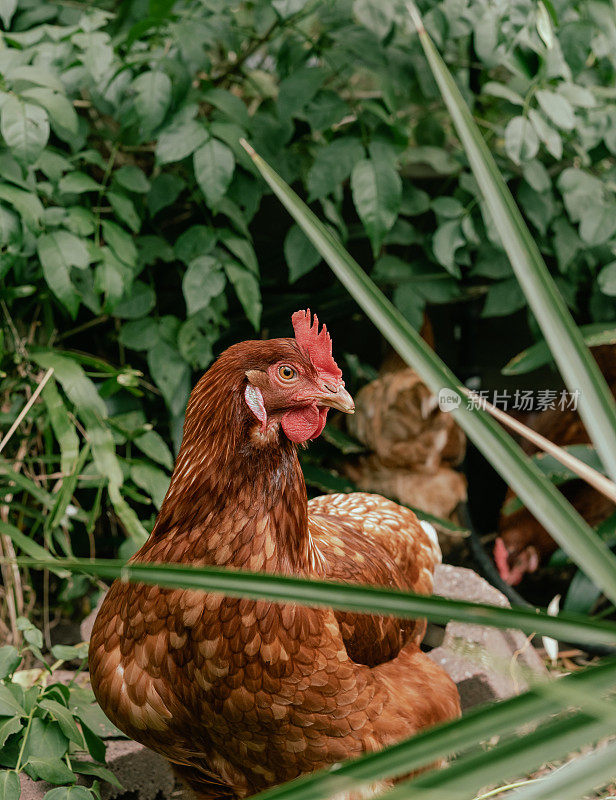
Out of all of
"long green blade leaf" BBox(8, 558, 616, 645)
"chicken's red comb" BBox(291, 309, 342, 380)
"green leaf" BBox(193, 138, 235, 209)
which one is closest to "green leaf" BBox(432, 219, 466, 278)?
"green leaf" BBox(193, 138, 235, 209)

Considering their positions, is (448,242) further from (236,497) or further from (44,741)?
(44,741)

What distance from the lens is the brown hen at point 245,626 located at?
108 centimetres

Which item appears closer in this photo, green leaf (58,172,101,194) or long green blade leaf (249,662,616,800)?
long green blade leaf (249,662,616,800)

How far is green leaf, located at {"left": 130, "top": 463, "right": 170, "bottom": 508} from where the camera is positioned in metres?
1.86

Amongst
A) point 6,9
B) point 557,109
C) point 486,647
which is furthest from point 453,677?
point 6,9

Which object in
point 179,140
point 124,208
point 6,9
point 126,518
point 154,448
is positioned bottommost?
point 126,518

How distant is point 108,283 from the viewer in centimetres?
180

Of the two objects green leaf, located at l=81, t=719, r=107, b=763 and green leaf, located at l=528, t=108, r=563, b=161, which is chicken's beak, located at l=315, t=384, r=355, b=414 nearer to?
green leaf, located at l=81, t=719, r=107, b=763

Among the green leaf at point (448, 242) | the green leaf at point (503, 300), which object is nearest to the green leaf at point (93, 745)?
the green leaf at point (448, 242)

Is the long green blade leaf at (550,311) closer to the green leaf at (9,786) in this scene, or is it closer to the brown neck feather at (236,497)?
the brown neck feather at (236,497)

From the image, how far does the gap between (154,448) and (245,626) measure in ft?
3.05

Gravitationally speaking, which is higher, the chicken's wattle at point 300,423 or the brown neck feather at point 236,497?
the chicken's wattle at point 300,423

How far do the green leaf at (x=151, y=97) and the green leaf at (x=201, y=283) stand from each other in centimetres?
35

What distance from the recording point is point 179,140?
1.80 meters
